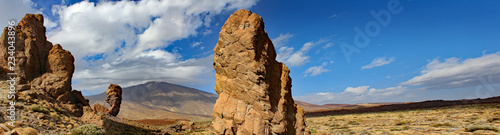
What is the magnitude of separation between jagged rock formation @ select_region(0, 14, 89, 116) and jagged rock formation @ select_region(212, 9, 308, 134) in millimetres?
15623

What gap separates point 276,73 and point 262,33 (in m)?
2.20

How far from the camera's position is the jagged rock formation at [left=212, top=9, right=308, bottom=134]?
10070 millimetres

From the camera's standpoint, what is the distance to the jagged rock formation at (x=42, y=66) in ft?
62.2

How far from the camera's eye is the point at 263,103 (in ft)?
33.3

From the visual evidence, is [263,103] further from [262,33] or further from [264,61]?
[262,33]

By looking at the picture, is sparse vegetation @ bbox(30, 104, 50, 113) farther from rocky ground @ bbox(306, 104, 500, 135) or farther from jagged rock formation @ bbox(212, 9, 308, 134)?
rocky ground @ bbox(306, 104, 500, 135)

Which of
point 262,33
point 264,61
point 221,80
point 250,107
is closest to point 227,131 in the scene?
point 250,107

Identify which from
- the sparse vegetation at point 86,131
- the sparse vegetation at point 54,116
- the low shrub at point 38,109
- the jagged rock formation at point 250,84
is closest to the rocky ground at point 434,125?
the jagged rock formation at point 250,84

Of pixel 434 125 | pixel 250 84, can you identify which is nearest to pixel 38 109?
pixel 250 84

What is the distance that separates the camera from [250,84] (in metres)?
10.3

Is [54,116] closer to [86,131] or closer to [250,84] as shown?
[86,131]

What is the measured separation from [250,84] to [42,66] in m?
23.0

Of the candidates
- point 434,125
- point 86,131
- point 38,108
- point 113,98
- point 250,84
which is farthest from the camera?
Result: point 113,98

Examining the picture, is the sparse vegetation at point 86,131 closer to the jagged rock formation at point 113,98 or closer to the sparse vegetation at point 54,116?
the sparse vegetation at point 54,116
